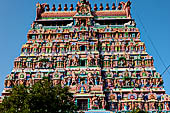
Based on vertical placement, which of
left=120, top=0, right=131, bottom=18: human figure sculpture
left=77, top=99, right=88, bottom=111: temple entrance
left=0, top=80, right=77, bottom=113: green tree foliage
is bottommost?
left=0, top=80, right=77, bottom=113: green tree foliage

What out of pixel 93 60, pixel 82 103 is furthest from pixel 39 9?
pixel 82 103

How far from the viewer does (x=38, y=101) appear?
73.0 ft

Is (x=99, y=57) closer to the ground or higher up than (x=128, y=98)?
higher up

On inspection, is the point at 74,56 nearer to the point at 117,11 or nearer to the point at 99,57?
the point at 99,57

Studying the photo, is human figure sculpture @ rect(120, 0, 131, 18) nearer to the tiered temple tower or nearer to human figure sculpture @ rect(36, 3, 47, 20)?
the tiered temple tower

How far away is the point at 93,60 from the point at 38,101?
52.5 ft

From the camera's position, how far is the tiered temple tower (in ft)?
112

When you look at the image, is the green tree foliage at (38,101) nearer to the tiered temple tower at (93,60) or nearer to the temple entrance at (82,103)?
the temple entrance at (82,103)

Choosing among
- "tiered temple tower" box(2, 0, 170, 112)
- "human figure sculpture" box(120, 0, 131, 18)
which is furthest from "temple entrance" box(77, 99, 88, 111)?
"human figure sculpture" box(120, 0, 131, 18)

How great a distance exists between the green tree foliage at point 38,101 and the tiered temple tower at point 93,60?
969 cm

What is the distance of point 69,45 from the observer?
39.5 m

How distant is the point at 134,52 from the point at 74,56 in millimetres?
9090

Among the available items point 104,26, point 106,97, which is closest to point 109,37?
point 104,26

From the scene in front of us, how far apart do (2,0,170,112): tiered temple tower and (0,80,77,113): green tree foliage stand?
969cm
